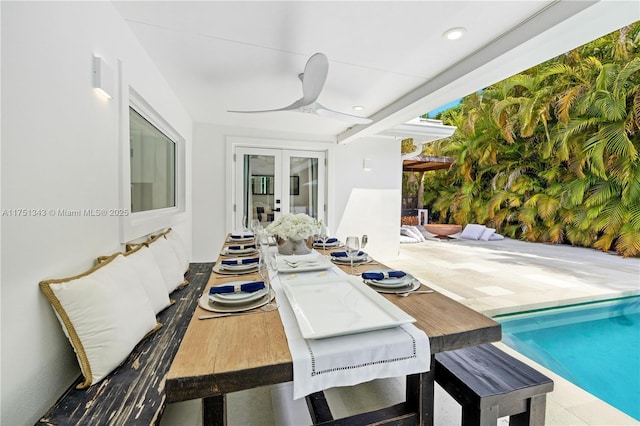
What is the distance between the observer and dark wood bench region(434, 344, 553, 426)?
1162mm

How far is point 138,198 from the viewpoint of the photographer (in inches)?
92.4

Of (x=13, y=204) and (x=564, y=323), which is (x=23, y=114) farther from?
(x=564, y=323)

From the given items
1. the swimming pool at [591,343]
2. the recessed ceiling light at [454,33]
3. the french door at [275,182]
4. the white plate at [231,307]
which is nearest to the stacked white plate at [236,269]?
the white plate at [231,307]

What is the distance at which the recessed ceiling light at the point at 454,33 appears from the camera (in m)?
1.98

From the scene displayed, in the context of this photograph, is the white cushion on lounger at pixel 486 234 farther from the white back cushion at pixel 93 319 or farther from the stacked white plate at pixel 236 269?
the white back cushion at pixel 93 319

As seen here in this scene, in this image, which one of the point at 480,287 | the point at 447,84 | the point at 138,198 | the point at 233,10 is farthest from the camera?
the point at 480,287

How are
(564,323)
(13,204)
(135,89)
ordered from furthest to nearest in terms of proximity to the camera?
(564,323), (135,89), (13,204)

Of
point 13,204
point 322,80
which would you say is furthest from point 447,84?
point 13,204

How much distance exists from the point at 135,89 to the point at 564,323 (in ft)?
15.0

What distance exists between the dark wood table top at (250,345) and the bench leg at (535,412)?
477 millimetres

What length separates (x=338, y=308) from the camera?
1132 mm

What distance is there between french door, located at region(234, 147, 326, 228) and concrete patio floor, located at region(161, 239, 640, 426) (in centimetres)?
203

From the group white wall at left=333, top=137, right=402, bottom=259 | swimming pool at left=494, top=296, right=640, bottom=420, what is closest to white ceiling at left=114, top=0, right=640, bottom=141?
white wall at left=333, top=137, right=402, bottom=259

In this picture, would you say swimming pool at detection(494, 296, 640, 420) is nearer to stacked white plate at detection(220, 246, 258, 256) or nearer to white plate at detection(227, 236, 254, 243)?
stacked white plate at detection(220, 246, 258, 256)
